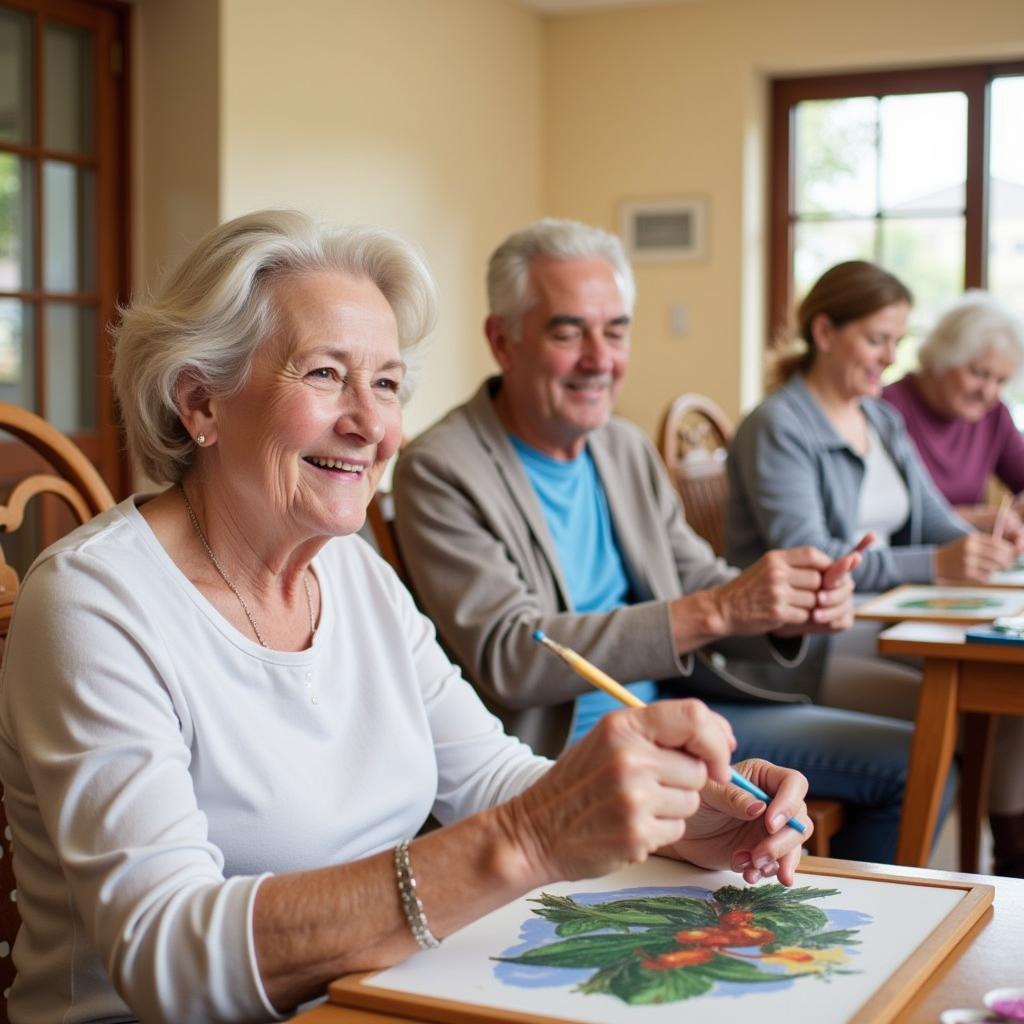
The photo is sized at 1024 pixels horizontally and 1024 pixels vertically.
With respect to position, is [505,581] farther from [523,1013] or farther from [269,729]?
[523,1013]

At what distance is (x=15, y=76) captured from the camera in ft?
13.0

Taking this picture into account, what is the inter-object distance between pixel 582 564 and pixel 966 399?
222 cm

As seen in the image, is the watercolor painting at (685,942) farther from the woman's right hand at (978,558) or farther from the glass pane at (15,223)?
the glass pane at (15,223)

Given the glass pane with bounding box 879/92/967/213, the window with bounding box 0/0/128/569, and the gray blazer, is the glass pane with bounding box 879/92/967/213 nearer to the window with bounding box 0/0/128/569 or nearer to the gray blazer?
the window with bounding box 0/0/128/569

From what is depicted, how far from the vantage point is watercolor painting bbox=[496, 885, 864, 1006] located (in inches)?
37.0

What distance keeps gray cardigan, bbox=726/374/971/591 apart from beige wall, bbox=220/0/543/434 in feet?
5.80

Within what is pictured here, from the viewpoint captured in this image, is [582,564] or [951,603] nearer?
[582,564]

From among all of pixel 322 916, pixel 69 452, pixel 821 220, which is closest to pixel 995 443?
pixel 821 220

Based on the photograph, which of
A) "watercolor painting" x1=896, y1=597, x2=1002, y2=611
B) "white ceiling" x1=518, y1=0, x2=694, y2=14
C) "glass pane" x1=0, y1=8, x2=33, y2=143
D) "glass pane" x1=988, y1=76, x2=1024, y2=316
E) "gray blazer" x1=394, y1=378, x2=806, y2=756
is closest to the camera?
"gray blazer" x1=394, y1=378, x2=806, y2=756

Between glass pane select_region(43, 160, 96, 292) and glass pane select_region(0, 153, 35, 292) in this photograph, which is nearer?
glass pane select_region(0, 153, 35, 292)

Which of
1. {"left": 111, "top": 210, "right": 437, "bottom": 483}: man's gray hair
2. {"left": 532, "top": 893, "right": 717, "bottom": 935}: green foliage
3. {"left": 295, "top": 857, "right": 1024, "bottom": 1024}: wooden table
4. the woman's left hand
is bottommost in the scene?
{"left": 532, "top": 893, "right": 717, "bottom": 935}: green foliage

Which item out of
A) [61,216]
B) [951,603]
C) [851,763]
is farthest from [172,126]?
[851,763]

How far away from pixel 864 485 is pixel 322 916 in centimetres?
251

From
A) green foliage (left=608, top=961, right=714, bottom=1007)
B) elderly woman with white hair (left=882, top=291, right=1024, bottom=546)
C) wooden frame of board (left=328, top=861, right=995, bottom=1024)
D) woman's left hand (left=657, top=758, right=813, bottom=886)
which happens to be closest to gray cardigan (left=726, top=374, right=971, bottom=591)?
elderly woman with white hair (left=882, top=291, right=1024, bottom=546)
